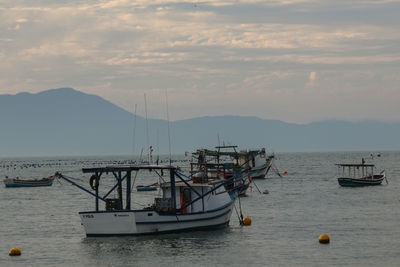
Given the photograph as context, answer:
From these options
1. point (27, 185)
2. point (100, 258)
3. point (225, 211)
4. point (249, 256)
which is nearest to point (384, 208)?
point (225, 211)

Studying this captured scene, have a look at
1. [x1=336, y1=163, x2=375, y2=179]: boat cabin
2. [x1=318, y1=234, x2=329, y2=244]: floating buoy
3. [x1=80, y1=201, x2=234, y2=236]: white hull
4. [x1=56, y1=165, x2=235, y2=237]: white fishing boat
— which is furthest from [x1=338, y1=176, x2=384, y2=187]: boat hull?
[x1=80, y1=201, x2=234, y2=236]: white hull

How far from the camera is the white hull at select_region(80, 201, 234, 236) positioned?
134ft

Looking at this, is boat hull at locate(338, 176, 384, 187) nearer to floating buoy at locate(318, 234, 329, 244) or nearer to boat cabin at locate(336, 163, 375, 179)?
boat cabin at locate(336, 163, 375, 179)

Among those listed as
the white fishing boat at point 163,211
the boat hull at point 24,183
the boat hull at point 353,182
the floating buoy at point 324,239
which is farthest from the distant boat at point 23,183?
the floating buoy at point 324,239

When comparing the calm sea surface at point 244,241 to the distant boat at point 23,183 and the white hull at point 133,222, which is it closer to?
the white hull at point 133,222

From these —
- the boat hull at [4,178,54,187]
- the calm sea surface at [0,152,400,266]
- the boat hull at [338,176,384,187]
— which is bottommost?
the calm sea surface at [0,152,400,266]

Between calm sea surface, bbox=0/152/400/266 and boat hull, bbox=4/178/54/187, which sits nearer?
calm sea surface, bbox=0/152/400/266

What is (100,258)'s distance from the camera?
37.4 m

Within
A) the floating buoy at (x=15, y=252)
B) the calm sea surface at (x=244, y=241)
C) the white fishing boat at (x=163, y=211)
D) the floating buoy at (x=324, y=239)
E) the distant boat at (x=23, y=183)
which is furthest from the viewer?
the distant boat at (x=23, y=183)

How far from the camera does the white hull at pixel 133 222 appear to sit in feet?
134

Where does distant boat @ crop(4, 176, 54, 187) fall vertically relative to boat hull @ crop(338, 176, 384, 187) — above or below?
above

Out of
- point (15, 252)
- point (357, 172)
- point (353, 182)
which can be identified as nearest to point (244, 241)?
point (15, 252)

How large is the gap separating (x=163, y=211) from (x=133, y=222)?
225cm

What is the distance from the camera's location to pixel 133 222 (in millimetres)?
40875
